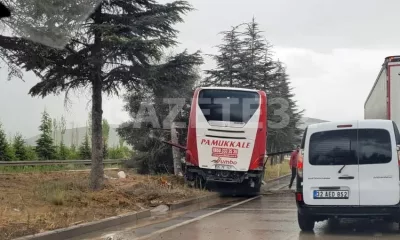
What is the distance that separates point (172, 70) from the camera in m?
14.3

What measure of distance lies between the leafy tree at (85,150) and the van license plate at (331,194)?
94.4 ft

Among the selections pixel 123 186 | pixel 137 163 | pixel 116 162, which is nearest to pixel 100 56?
pixel 123 186

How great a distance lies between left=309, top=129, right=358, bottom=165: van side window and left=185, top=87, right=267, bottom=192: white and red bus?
7.24 meters

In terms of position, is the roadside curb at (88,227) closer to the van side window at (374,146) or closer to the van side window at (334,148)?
the van side window at (334,148)

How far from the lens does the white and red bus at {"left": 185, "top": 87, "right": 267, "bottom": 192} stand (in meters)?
16.3

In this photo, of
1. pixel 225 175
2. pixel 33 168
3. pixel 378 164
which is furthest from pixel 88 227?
pixel 33 168

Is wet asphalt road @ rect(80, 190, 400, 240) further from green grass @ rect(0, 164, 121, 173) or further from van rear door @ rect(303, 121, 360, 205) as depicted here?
green grass @ rect(0, 164, 121, 173)

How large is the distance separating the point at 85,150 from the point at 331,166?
29.9 meters

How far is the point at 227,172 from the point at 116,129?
29.6 feet

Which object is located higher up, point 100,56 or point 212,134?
point 100,56

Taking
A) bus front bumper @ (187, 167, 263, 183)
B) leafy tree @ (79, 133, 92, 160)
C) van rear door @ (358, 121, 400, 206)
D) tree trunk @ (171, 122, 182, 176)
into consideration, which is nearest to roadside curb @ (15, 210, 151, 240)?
bus front bumper @ (187, 167, 263, 183)

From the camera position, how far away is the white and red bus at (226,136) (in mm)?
16344

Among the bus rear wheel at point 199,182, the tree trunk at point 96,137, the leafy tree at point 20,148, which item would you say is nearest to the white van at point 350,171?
the tree trunk at point 96,137

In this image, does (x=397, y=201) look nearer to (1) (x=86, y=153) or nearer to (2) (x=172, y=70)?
(2) (x=172, y=70)
